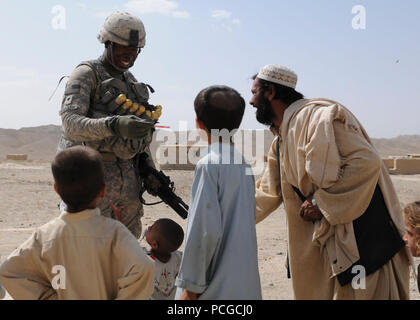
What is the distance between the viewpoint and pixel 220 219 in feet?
7.32

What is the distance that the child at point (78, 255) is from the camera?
2.07 meters

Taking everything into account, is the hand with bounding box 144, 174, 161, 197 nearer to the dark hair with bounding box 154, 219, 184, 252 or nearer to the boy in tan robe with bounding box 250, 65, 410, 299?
the dark hair with bounding box 154, 219, 184, 252

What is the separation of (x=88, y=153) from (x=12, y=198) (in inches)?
423

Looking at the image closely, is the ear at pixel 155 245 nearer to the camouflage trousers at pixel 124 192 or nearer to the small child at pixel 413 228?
the camouflage trousers at pixel 124 192

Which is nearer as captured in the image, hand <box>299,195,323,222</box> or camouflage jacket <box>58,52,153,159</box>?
hand <box>299,195,323,222</box>

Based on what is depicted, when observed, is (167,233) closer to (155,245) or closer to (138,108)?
(155,245)

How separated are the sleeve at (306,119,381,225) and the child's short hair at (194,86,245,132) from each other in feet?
1.96

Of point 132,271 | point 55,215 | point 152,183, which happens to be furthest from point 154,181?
point 55,215

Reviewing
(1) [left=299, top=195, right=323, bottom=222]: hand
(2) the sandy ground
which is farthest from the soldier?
(2) the sandy ground

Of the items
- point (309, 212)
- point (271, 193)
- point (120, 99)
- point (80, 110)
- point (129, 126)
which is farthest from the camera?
point (271, 193)

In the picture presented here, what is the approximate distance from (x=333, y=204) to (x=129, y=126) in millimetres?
1172

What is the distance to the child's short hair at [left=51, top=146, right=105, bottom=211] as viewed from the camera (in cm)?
209

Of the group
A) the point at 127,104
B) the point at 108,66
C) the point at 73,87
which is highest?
the point at 108,66

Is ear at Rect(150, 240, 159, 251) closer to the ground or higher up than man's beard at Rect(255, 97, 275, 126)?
closer to the ground
